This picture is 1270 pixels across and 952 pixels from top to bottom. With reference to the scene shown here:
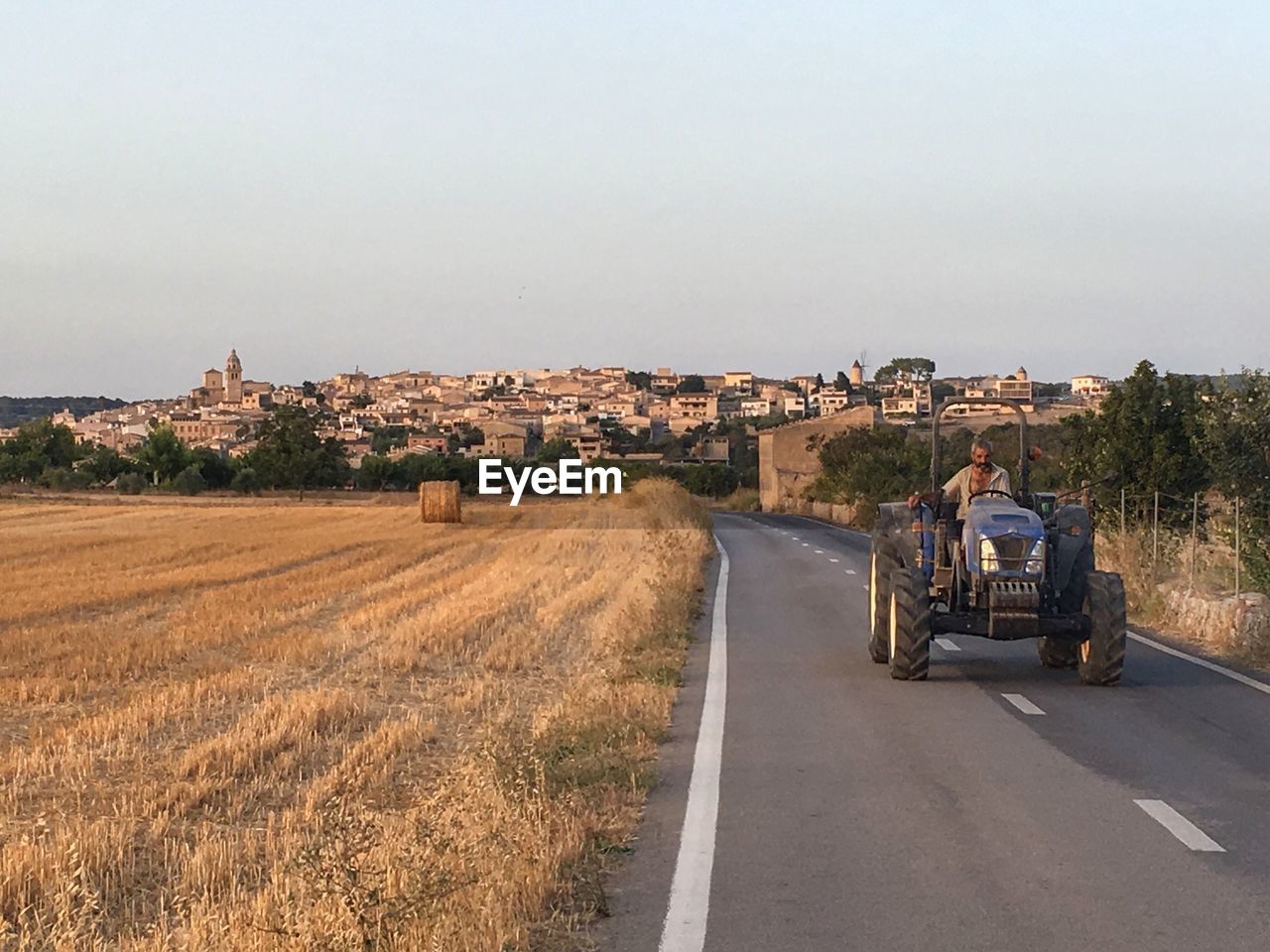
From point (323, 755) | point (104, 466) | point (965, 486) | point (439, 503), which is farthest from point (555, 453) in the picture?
point (323, 755)

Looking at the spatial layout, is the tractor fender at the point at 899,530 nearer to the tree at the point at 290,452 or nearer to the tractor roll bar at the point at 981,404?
the tractor roll bar at the point at 981,404

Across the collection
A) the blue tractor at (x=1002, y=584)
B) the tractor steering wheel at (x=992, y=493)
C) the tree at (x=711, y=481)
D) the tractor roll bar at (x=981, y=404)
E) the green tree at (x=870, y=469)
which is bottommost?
the tree at (x=711, y=481)

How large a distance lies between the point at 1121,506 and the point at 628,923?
22139 millimetres

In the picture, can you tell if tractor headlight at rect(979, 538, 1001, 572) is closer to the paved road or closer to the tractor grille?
the tractor grille

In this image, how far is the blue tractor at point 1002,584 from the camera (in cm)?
1549

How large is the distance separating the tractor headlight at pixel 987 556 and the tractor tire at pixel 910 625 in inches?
23.3

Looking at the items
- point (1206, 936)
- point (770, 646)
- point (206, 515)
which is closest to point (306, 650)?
point (770, 646)

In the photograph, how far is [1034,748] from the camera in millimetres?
12133

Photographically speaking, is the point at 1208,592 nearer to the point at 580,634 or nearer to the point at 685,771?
the point at 580,634

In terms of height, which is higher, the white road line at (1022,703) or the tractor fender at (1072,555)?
the tractor fender at (1072,555)

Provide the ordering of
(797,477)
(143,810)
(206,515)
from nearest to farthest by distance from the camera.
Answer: (143,810) → (206,515) → (797,477)

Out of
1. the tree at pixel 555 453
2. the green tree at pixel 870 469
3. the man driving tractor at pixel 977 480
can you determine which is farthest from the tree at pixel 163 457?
the man driving tractor at pixel 977 480

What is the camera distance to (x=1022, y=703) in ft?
48.0

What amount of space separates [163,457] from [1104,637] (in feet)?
354
